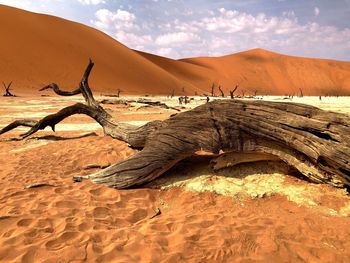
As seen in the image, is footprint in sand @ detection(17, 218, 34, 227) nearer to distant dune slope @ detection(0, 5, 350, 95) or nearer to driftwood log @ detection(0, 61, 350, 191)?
driftwood log @ detection(0, 61, 350, 191)

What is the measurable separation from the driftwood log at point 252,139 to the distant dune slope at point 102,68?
3267cm

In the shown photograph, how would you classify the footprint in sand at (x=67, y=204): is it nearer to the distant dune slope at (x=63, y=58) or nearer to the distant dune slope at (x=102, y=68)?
the distant dune slope at (x=102, y=68)

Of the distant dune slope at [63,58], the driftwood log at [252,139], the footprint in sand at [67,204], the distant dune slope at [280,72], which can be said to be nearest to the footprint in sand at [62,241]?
the footprint in sand at [67,204]

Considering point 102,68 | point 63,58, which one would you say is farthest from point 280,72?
point 63,58

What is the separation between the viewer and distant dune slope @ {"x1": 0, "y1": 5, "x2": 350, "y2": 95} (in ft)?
139

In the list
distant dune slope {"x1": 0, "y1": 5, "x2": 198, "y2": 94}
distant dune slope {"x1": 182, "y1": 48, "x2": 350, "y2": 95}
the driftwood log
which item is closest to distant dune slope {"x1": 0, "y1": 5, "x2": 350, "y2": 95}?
distant dune slope {"x1": 0, "y1": 5, "x2": 198, "y2": 94}

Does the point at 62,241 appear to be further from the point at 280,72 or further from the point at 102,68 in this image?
the point at 280,72

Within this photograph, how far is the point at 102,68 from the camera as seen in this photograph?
164ft

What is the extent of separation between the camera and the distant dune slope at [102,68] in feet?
139

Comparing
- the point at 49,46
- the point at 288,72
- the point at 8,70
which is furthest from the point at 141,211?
the point at 288,72

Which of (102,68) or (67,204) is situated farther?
(102,68)

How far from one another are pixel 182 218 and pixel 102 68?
1904 inches

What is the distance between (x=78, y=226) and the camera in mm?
3979

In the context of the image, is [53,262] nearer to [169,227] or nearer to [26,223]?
[26,223]
